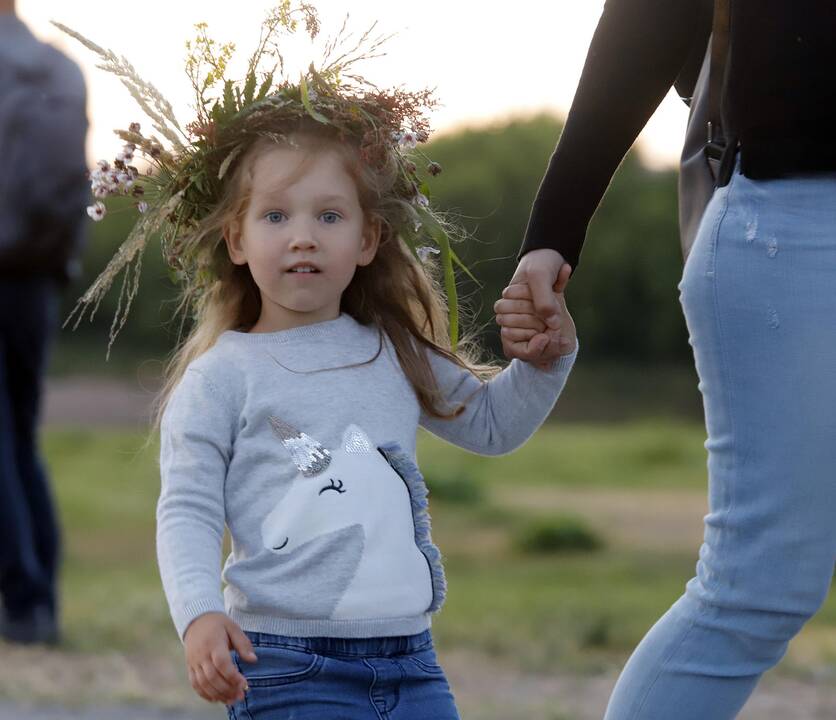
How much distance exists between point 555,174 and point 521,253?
0.45ft

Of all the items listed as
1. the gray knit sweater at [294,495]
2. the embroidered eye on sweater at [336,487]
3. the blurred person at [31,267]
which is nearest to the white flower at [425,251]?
the gray knit sweater at [294,495]

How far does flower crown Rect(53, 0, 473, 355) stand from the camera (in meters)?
2.55

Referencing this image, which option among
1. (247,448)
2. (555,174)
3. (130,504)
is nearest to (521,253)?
(555,174)

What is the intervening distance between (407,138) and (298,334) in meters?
0.39

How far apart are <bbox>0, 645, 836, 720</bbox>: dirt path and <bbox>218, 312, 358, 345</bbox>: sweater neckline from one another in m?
1.83

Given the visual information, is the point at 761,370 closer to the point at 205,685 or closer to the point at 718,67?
the point at 718,67

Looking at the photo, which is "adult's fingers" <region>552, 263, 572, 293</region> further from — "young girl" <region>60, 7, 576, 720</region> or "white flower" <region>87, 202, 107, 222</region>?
"white flower" <region>87, 202, 107, 222</region>

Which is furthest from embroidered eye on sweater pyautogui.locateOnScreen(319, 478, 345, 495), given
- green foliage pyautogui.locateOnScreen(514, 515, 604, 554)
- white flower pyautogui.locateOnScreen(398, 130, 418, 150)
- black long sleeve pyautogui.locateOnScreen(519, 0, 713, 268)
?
green foliage pyautogui.locateOnScreen(514, 515, 604, 554)

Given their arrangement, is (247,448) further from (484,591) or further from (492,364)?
(484,591)

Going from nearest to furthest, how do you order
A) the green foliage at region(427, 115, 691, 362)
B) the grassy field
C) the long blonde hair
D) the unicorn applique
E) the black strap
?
the black strap → the unicorn applique → the long blonde hair → the grassy field → the green foliage at region(427, 115, 691, 362)

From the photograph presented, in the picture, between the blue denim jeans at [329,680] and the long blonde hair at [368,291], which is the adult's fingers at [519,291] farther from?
the blue denim jeans at [329,680]

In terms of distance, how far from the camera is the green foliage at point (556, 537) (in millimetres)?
8875

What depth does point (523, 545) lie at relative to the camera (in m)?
8.85

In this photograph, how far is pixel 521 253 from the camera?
246 centimetres
